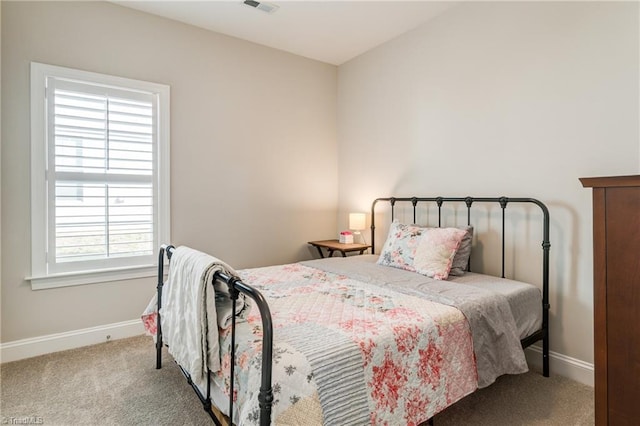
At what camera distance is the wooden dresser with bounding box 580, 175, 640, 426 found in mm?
1111

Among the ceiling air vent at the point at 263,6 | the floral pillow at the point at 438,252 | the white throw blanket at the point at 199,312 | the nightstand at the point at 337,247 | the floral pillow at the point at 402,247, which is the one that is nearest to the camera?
the white throw blanket at the point at 199,312

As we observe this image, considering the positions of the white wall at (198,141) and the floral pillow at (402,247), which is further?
the floral pillow at (402,247)

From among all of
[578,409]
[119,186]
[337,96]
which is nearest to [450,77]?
[337,96]

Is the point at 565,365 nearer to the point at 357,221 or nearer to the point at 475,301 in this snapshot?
the point at 475,301

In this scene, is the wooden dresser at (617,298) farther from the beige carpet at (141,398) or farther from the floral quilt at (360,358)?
the beige carpet at (141,398)

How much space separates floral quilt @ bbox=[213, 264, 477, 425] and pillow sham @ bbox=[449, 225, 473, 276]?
0.68m

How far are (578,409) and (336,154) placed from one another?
3076 millimetres

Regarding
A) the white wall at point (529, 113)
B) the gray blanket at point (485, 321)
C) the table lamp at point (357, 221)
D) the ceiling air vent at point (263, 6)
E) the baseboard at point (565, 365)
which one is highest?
the ceiling air vent at point (263, 6)

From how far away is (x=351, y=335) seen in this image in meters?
1.40

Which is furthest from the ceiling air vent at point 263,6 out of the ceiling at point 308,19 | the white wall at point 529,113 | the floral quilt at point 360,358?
the floral quilt at point 360,358

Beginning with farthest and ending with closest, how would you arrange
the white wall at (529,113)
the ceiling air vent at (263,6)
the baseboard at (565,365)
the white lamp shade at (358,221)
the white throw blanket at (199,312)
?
the white lamp shade at (358,221) → the ceiling air vent at (263,6) → the baseboard at (565,365) → the white wall at (529,113) → the white throw blanket at (199,312)

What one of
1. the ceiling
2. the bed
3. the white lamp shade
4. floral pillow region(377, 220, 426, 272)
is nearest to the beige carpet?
the bed

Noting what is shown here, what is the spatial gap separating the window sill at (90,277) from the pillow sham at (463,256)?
2418 mm

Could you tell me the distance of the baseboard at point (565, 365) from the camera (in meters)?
2.16
